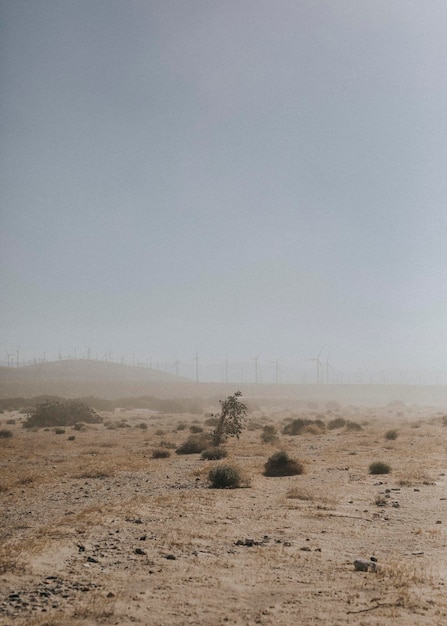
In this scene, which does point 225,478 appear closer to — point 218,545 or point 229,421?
point 218,545

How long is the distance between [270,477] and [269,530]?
8.76m

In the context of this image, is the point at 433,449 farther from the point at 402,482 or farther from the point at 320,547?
the point at 320,547

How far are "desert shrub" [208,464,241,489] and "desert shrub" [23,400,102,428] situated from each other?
3458 centimetres

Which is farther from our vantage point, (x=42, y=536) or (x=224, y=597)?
(x=42, y=536)

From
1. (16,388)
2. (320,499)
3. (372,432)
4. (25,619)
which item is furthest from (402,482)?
(16,388)

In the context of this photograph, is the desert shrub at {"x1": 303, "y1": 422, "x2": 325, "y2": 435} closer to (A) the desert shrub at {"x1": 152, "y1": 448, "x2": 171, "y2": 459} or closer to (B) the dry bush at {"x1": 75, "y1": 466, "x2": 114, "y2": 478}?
(A) the desert shrub at {"x1": 152, "y1": 448, "x2": 171, "y2": 459}

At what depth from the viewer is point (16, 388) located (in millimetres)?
136125

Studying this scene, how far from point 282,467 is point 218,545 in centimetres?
1158

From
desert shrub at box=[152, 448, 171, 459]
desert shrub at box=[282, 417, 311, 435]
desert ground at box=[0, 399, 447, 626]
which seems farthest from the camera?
desert shrub at box=[282, 417, 311, 435]

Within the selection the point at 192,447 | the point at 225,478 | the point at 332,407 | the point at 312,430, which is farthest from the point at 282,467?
the point at 332,407

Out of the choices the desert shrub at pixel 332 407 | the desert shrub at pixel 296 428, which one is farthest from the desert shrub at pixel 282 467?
the desert shrub at pixel 332 407

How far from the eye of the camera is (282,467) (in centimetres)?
2253

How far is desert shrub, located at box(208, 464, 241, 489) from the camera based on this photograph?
18469mm

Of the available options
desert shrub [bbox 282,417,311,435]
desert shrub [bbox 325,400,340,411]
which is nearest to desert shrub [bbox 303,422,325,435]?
desert shrub [bbox 282,417,311,435]
